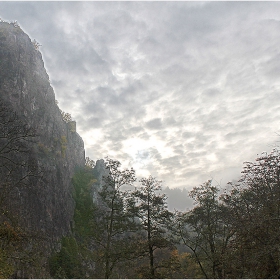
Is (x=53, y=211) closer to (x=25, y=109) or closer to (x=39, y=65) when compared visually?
(x=25, y=109)

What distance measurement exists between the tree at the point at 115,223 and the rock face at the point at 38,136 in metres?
18.0

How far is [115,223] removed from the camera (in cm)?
1861

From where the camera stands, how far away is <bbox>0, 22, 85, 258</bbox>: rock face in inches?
1419

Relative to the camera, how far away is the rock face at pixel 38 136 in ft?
118

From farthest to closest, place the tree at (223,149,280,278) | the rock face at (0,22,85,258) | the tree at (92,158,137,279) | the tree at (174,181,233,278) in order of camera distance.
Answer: the rock face at (0,22,85,258) < the tree at (174,181,233,278) < the tree at (92,158,137,279) < the tree at (223,149,280,278)

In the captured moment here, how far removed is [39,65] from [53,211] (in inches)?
1365

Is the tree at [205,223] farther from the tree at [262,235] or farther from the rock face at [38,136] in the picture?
the rock face at [38,136]

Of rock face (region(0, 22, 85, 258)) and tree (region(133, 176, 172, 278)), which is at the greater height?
rock face (region(0, 22, 85, 258))

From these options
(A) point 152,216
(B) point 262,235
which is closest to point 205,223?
(A) point 152,216

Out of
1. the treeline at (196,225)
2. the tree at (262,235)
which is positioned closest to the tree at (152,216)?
the treeline at (196,225)

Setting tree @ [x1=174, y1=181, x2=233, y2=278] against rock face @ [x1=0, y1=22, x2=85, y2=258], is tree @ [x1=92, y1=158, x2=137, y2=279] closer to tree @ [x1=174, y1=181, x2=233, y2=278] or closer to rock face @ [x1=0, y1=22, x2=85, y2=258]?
tree @ [x1=174, y1=181, x2=233, y2=278]

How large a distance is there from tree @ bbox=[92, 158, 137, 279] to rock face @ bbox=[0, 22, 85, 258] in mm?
17965

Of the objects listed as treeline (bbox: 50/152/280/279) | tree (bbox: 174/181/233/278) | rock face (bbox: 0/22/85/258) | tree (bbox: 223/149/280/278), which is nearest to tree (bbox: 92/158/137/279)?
treeline (bbox: 50/152/280/279)

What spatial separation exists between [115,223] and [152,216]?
302 centimetres
